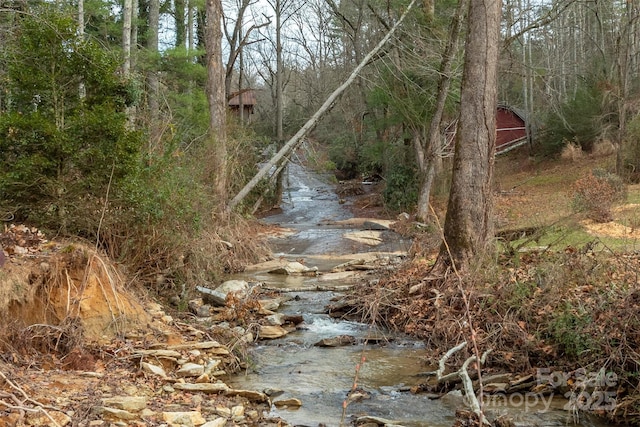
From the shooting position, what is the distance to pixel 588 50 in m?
34.3

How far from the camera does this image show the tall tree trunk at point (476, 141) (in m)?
9.48

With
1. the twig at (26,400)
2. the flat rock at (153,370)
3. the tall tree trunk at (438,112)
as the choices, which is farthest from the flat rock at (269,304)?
the tall tree trunk at (438,112)

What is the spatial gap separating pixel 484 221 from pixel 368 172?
26.8 m

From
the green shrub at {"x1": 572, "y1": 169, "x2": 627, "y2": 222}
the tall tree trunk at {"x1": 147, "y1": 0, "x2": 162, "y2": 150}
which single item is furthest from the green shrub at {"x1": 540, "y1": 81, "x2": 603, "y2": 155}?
the tall tree trunk at {"x1": 147, "y1": 0, "x2": 162, "y2": 150}

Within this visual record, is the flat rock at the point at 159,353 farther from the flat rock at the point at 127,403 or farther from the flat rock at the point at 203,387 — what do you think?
the flat rock at the point at 127,403

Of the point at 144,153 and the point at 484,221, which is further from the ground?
the point at 144,153

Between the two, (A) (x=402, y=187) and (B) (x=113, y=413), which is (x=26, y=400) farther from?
(A) (x=402, y=187)

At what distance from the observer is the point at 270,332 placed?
8.73 meters

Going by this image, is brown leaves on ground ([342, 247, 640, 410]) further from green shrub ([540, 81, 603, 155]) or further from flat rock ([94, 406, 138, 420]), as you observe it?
green shrub ([540, 81, 603, 155])

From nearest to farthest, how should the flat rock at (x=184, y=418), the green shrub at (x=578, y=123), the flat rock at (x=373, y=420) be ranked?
the flat rock at (x=184, y=418), the flat rock at (x=373, y=420), the green shrub at (x=578, y=123)

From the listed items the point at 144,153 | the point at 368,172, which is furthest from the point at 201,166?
the point at 368,172

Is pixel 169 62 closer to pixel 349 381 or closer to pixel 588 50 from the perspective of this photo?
pixel 349 381

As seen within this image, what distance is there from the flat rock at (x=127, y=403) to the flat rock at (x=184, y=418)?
0.75ft

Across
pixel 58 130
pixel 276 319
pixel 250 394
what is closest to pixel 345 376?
pixel 250 394
